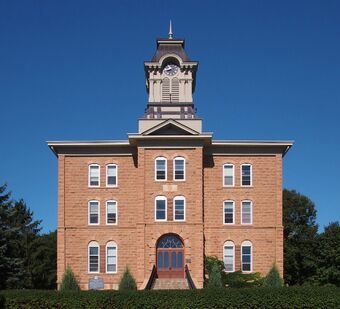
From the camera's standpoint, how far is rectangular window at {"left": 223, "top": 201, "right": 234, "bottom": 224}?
1964 inches

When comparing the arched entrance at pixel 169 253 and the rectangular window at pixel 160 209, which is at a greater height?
the rectangular window at pixel 160 209

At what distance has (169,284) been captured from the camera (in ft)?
154

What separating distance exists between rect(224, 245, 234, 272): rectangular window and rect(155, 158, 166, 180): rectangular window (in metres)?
6.87

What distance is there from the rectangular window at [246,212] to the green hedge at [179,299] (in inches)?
513

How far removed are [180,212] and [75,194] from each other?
786 centimetres

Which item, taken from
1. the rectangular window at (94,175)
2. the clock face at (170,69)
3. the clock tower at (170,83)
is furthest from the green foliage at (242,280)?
the clock face at (170,69)

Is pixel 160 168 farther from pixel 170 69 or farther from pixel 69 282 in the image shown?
pixel 69 282

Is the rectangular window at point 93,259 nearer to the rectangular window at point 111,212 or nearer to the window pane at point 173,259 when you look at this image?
the rectangular window at point 111,212

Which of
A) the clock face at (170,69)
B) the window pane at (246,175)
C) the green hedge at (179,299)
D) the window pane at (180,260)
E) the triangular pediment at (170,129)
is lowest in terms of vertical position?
the green hedge at (179,299)

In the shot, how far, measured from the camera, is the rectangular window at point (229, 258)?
4916cm

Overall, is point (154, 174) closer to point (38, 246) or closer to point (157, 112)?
point (157, 112)

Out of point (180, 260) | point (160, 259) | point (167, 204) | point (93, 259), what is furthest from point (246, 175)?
point (93, 259)

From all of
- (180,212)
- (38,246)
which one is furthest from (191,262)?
(38,246)

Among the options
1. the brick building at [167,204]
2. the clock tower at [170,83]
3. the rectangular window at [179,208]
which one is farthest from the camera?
the clock tower at [170,83]
